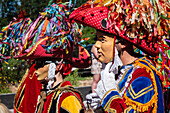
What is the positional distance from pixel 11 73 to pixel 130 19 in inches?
322

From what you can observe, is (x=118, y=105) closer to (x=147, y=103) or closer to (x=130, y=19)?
(x=147, y=103)

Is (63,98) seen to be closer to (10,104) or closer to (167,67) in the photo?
(167,67)

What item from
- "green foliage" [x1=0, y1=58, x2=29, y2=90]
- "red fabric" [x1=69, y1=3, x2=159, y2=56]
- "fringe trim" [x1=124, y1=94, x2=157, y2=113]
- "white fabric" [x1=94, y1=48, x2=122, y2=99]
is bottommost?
"green foliage" [x1=0, y1=58, x2=29, y2=90]

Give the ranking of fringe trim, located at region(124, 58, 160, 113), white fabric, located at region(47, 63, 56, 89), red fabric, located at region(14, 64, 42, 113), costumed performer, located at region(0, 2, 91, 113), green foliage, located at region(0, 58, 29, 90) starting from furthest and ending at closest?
green foliage, located at region(0, 58, 29, 90)
red fabric, located at region(14, 64, 42, 113)
white fabric, located at region(47, 63, 56, 89)
costumed performer, located at region(0, 2, 91, 113)
fringe trim, located at region(124, 58, 160, 113)

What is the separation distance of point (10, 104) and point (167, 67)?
5831mm

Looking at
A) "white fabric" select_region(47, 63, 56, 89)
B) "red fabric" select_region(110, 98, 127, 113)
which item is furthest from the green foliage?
"red fabric" select_region(110, 98, 127, 113)

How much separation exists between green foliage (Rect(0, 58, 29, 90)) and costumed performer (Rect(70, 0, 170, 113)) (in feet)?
24.5

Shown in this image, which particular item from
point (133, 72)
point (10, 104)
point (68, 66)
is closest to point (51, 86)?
point (68, 66)

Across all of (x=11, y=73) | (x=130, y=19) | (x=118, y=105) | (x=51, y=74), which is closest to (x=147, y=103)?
(x=118, y=105)

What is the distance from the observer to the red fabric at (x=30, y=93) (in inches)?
129

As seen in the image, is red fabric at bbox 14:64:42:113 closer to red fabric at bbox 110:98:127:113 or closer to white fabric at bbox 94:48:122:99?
white fabric at bbox 94:48:122:99

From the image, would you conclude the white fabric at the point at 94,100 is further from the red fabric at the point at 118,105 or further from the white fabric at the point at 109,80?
the red fabric at the point at 118,105

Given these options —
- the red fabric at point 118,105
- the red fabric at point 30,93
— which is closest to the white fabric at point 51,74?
the red fabric at point 30,93

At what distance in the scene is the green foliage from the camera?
9359 mm
